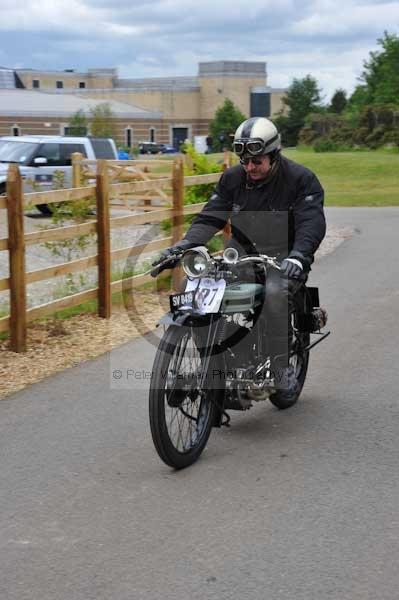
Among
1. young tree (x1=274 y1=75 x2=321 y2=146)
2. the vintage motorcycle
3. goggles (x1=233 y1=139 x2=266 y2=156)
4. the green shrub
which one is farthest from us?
young tree (x1=274 y1=75 x2=321 y2=146)

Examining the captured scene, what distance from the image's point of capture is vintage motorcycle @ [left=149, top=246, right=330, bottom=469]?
517 cm

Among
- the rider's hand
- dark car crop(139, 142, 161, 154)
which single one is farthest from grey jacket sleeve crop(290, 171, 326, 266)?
dark car crop(139, 142, 161, 154)

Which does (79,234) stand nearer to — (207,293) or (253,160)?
(253,160)

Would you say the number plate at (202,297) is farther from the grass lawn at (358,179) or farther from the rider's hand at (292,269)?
the grass lawn at (358,179)

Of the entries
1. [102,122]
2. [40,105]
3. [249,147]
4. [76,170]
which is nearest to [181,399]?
[249,147]

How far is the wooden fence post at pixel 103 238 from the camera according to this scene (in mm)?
9797

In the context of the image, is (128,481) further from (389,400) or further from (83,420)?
(389,400)

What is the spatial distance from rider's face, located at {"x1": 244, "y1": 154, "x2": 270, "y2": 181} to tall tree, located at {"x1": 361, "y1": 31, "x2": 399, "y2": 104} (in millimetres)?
80504

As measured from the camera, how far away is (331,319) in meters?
9.98

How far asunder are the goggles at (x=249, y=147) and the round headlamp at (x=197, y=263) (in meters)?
0.72

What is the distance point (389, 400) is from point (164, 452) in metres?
2.35

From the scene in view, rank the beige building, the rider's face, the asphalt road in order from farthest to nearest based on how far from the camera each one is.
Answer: the beige building → the rider's face → the asphalt road

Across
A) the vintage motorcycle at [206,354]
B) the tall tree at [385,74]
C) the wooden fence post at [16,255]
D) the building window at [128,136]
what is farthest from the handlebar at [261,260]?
the building window at [128,136]

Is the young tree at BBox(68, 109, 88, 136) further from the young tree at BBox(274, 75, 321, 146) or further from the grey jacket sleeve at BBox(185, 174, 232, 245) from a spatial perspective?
the grey jacket sleeve at BBox(185, 174, 232, 245)
